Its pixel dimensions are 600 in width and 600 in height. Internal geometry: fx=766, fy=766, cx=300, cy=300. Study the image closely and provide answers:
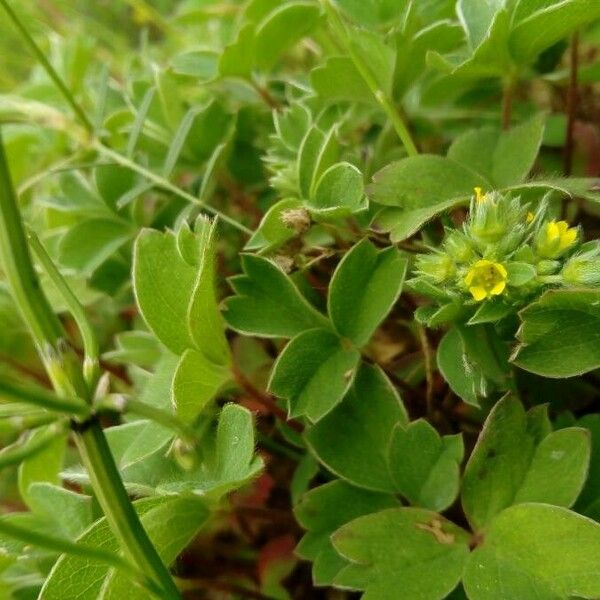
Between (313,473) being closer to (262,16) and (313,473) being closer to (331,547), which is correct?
(331,547)

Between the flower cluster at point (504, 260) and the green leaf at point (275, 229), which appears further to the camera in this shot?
the green leaf at point (275, 229)

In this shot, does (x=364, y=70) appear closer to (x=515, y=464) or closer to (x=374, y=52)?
(x=374, y=52)

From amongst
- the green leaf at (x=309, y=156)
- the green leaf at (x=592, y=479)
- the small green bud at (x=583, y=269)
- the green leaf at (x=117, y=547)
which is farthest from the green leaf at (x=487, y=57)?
the green leaf at (x=117, y=547)

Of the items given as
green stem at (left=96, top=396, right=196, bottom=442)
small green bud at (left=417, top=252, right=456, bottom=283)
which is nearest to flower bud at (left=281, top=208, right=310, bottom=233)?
small green bud at (left=417, top=252, right=456, bottom=283)

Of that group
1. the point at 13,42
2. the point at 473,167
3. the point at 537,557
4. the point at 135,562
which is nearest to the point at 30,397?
the point at 135,562

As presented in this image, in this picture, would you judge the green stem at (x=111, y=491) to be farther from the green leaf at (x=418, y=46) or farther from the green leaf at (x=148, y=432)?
the green leaf at (x=418, y=46)

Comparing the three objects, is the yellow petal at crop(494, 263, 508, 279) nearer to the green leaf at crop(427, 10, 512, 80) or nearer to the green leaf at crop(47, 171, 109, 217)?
the green leaf at crop(427, 10, 512, 80)

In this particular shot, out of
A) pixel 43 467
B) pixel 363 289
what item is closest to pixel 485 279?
pixel 363 289
